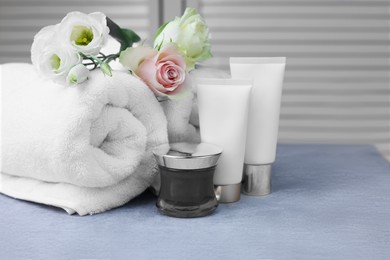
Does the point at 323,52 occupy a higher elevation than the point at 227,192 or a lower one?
higher

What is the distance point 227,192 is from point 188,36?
0.72 ft

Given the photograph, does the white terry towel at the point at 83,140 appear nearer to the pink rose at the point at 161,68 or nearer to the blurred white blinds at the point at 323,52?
the pink rose at the point at 161,68

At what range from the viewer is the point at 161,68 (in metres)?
0.70

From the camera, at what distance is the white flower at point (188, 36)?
2.41ft

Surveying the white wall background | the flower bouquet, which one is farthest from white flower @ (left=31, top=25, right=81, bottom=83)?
the white wall background

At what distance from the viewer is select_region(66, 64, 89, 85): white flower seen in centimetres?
65

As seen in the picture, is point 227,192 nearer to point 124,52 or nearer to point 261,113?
point 261,113

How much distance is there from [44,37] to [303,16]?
3.32 ft

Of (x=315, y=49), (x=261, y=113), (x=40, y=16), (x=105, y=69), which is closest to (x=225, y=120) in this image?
(x=261, y=113)

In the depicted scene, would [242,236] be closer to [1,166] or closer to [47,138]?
[47,138]

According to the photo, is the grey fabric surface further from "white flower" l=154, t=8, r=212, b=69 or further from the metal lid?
"white flower" l=154, t=8, r=212, b=69

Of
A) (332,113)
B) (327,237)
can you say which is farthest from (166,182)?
(332,113)

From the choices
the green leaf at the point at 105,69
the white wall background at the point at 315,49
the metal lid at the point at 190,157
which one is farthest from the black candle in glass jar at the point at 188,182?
the white wall background at the point at 315,49

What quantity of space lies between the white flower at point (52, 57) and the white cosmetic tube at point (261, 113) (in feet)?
0.73
